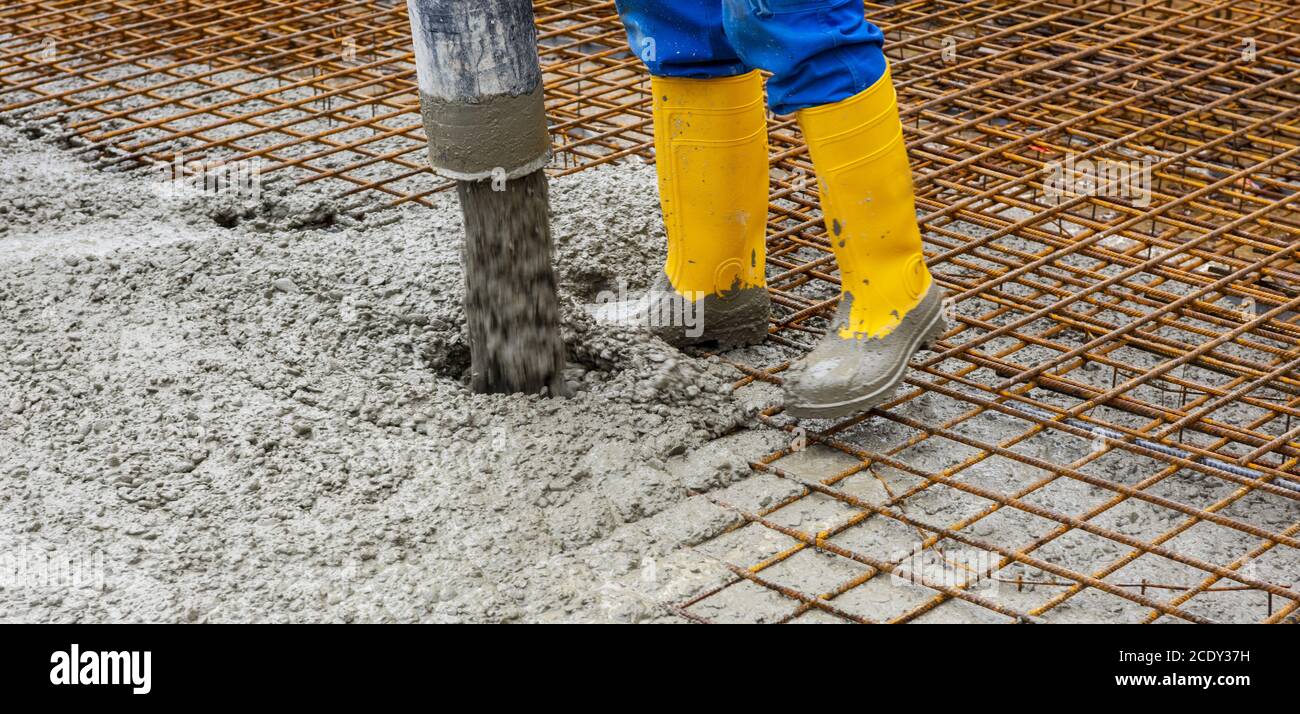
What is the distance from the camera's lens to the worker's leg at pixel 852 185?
200 centimetres

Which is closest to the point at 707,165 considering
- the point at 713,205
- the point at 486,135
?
the point at 713,205

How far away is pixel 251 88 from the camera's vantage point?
3801 millimetres

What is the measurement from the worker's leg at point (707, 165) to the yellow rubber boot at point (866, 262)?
0.70 ft

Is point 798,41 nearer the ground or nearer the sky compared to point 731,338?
nearer the sky

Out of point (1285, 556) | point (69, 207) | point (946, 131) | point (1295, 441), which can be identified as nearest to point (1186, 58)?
point (946, 131)

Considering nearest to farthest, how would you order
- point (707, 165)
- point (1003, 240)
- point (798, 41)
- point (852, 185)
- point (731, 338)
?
point (798, 41), point (852, 185), point (707, 165), point (731, 338), point (1003, 240)

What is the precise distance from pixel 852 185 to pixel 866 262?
13 centimetres

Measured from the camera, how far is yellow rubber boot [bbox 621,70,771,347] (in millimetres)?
2281

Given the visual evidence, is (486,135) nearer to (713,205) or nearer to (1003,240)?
(713,205)

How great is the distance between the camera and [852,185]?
2086mm

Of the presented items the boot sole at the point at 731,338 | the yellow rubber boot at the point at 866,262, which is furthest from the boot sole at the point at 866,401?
the boot sole at the point at 731,338

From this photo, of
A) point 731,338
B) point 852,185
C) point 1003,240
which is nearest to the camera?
point 852,185

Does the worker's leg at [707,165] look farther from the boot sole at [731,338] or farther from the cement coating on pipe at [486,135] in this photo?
the cement coating on pipe at [486,135]

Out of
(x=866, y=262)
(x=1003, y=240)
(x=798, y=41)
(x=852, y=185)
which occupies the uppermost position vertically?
(x=798, y=41)
